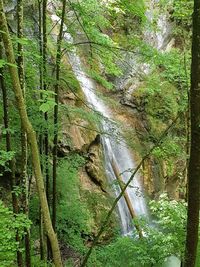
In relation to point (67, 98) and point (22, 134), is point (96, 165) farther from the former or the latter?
point (22, 134)

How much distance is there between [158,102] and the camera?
43.8 ft

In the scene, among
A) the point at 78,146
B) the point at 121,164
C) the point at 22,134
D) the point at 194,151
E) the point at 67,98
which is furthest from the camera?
the point at 121,164

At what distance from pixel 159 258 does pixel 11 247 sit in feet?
10.6

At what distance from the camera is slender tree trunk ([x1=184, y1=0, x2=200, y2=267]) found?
3.35 m

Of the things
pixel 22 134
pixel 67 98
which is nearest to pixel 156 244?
pixel 22 134

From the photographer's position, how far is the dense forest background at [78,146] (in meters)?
4.00

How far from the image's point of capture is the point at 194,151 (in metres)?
3.52

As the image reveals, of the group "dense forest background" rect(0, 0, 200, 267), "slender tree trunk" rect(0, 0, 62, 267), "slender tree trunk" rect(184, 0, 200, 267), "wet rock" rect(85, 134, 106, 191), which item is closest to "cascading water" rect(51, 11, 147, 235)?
"dense forest background" rect(0, 0, 200, 267)

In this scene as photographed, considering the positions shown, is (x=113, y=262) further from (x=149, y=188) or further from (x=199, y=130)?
(x=149, y=188)

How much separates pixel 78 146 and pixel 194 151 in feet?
21.3

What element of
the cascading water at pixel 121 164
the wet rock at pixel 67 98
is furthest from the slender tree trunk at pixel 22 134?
the wet rock at pixel 67 98

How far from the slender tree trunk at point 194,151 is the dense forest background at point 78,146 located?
84 centimetres

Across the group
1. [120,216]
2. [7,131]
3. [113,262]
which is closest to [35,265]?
[113,262]

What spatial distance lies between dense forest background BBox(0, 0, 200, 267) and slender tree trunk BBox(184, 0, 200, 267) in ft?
2.76
